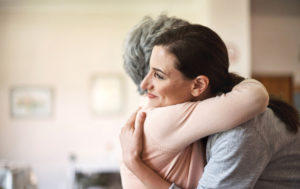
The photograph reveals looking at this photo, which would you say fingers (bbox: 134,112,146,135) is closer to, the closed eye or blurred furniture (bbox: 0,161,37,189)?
the closed eye

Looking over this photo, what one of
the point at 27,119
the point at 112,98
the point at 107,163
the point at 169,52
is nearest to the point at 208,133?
the point at 169,52

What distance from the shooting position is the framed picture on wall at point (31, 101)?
17.2 ft

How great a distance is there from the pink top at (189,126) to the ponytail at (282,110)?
0.26 feet

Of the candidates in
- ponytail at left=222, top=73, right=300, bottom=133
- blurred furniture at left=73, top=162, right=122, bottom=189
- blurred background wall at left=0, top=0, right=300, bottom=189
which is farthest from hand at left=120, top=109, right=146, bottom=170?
blurred background wall at left=0, top=0, right=300, bottom=189

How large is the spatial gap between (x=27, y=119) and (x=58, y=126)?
0.53 m

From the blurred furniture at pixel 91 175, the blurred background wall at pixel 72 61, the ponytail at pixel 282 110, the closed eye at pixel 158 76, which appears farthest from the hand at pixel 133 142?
the blurred background wall at pixel 72 61

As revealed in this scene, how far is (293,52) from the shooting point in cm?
528

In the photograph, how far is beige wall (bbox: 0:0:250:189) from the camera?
521cm

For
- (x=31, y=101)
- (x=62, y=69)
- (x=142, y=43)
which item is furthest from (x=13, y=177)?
(x=62, y=69)

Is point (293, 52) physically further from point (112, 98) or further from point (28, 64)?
point (28, 64)

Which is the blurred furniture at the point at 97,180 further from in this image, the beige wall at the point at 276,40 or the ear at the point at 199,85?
the ear at the point at 199,85

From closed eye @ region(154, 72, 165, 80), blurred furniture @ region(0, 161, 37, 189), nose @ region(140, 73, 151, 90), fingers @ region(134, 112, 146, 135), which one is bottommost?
blurred furniture @ region(0, 161, 37, 189)

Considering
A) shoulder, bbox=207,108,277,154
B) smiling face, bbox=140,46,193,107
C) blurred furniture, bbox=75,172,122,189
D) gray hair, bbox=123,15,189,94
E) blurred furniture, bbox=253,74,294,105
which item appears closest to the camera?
shoulder, bbox=207,108,277,154

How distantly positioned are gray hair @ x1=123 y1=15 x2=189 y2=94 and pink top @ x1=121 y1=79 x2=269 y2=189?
0.87 ft
